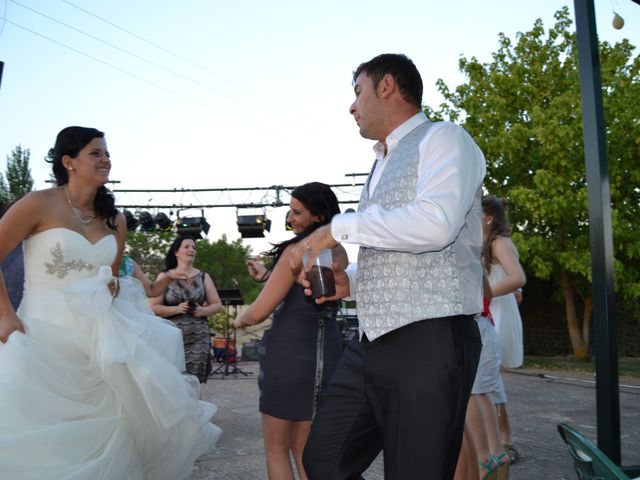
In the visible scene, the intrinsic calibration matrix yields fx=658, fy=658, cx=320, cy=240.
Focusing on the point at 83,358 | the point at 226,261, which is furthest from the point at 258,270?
the point at 226,261

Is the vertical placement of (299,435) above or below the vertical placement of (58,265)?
below

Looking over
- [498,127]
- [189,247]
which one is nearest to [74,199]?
[189,247]

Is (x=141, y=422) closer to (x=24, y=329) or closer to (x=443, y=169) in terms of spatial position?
(x=24, y=329)

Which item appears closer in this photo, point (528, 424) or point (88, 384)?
point (88, 384)

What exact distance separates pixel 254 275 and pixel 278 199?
2165 cm

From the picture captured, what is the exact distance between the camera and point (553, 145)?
1755 cm

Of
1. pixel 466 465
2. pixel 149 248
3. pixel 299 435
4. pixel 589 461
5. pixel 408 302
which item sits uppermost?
pixel 149 248

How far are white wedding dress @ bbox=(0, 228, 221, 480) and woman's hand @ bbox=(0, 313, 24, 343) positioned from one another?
48 millimetres

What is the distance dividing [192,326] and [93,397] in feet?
11.1

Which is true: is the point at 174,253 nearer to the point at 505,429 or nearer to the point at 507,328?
the point at 507,328

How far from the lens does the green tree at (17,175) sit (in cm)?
2802

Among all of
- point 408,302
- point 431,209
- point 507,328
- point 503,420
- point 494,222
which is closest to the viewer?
point 431,209

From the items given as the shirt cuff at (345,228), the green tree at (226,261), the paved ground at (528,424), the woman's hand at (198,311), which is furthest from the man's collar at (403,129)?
the green tree at (226,261)

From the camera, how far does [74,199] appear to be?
3.82m
